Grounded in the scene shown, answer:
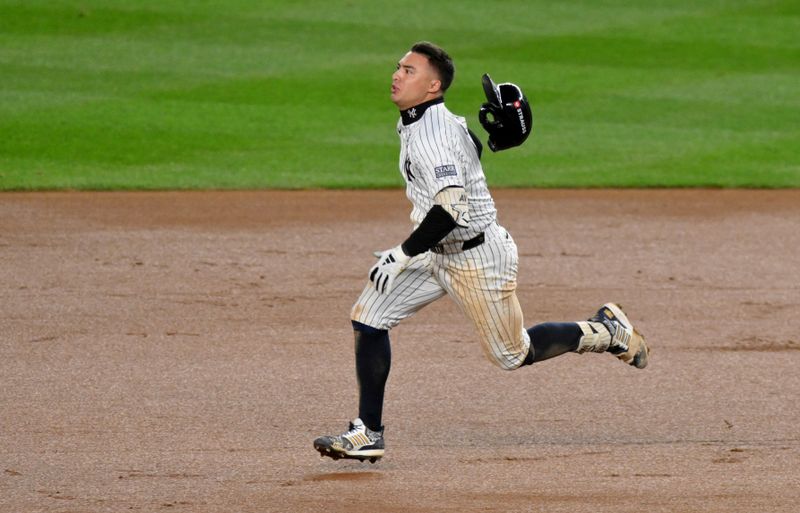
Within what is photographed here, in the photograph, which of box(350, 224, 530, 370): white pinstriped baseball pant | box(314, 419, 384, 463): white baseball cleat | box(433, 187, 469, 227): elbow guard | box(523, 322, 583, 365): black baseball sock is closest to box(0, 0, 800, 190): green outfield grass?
box(523, 322, 583, 365): black baseball sock

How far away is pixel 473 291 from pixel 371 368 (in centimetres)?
54

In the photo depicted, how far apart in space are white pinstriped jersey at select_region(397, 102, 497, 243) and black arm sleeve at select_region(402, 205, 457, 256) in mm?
103

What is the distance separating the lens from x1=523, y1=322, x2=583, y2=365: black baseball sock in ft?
19.1

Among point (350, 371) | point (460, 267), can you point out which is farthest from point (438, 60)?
point (350, 371)

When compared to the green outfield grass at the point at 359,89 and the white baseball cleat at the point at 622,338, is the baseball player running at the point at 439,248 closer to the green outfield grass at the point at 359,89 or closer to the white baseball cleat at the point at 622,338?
the white baseball cleat at the point at 622,338

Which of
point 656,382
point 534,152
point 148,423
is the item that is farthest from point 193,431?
point 534,152

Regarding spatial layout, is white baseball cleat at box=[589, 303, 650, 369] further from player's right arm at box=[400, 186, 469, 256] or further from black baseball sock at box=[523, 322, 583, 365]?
player's right arm at box=[400, 186, 469, 256]

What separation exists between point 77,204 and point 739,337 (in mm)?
6312

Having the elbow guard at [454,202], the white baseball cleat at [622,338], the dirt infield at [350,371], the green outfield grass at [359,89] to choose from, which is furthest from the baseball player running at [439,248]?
the green outfield grass at [359,89]

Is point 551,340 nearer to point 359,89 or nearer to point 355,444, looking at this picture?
point 355,444

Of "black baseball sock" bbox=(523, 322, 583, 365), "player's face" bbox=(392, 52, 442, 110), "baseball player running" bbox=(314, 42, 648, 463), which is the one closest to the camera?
"baseball player running" bbox=(314, 42, 648, 463)

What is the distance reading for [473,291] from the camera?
555cm

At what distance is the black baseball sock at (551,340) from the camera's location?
5.82 m

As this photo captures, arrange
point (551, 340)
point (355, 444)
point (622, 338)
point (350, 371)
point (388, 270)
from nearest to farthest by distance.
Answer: point (388, 270) < point (355, 444) < point (551, 340) < point (622, 338) < point (350, 371)
